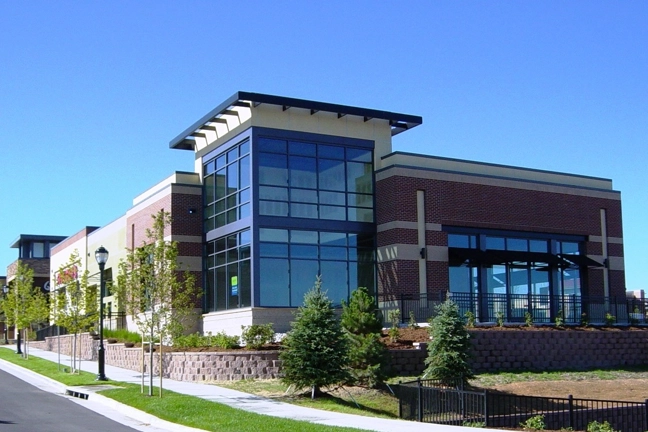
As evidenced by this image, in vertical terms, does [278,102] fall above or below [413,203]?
above

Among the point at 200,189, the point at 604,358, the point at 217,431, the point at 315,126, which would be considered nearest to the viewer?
the point at 217,431

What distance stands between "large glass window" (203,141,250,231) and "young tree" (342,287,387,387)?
8.73 m

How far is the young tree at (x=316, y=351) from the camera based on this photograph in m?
21.9

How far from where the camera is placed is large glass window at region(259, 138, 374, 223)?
32.6 meters

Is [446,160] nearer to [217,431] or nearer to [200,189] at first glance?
[200,189]

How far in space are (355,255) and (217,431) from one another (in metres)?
18.6

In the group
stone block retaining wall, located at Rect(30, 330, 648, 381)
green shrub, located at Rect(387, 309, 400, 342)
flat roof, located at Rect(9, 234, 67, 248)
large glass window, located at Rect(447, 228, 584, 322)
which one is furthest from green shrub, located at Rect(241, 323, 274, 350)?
flat roof, located at Rect(9, 234, 67, 248)

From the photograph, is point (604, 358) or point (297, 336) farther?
point (604, 358)

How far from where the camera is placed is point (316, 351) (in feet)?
72.2

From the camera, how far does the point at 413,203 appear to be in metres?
33.9

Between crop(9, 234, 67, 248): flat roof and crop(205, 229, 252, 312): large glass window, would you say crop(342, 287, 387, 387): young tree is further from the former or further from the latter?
crop(9, 234, 67, 248): flat roof

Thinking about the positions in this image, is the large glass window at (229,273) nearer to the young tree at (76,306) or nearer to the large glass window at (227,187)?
the large glass window at (227,187)

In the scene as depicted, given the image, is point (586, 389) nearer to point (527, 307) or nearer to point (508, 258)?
point (527, 307)

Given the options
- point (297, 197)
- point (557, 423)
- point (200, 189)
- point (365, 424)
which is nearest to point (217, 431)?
point (365, 424)
